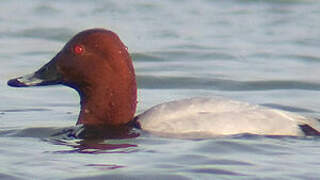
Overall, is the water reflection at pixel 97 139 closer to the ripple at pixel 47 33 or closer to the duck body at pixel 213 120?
the duck body at pixel 213 120

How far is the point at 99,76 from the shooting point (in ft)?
27.8

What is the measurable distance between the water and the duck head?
0.96 ft

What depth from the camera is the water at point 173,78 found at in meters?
7.31

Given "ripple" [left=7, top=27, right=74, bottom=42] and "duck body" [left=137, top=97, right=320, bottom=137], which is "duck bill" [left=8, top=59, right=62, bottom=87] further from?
"ripple" [left=7, top=27, right=74, bottom=42]

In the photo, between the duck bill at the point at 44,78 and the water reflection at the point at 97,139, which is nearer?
the water reflection at the point at 97,139

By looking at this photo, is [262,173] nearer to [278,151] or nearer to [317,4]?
[278,151]

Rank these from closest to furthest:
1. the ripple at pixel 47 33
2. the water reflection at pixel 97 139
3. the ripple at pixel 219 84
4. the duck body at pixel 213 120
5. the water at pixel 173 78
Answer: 1. the water at pixel 173 78
2. the water reflection at pixel 97 139
3. the duck body at pixel 213 120
4. the ripple at pixel 219 84
5. the ripple at pixel 47 33

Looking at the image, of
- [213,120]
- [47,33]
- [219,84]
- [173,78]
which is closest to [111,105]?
[213,120]

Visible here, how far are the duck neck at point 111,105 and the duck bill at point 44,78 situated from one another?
33cm

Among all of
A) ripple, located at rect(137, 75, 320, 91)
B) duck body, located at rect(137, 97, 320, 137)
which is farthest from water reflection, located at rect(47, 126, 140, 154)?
ripple, located at rect(137, 75, 320, 91)

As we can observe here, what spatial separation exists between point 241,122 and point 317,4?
9.15 meters

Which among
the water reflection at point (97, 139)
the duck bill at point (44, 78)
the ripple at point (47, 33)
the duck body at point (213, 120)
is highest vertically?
the ripple at point (47, 33)

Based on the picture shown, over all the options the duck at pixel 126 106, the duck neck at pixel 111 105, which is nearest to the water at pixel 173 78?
the duck at pixel 126 106

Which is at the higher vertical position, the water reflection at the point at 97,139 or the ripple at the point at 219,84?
the ripple at the point at 219,84
